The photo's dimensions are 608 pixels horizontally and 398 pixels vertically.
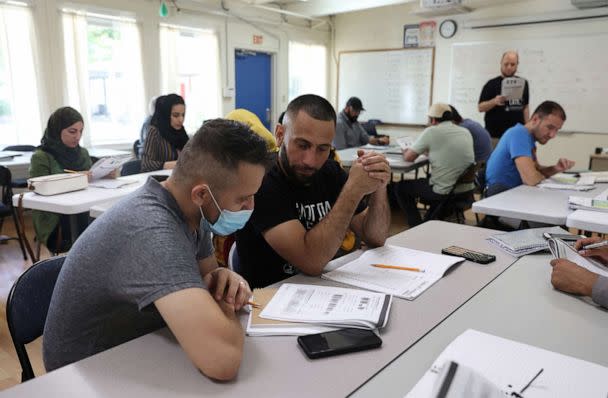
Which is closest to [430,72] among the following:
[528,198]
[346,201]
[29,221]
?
[528,198]

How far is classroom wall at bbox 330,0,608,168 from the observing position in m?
5.94

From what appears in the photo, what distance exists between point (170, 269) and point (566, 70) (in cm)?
641

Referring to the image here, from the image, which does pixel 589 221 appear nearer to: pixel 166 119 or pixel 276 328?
pixel 276 328

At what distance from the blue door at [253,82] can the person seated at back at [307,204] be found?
18.1ft

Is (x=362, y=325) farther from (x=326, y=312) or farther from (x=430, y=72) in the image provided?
(x=430, y=72)

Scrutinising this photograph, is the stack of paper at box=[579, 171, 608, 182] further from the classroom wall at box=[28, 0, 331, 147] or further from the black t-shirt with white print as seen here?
the classroom wall at box=[28, 0, 331, 147]

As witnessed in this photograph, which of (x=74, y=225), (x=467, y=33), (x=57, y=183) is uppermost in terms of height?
(x=467, y=33)

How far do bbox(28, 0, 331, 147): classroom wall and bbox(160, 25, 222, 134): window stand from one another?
0.12m

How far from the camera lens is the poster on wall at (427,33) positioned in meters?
7.01

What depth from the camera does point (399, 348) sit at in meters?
1.02

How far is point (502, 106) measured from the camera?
5430mm

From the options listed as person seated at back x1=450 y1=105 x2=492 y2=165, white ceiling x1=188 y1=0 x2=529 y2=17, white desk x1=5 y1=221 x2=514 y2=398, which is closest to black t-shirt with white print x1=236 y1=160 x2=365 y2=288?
white desk x1=5 y1=221 x2=514 y2=398

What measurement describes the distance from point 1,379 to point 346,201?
183cm

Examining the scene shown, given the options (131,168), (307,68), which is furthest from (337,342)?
(307,68)
